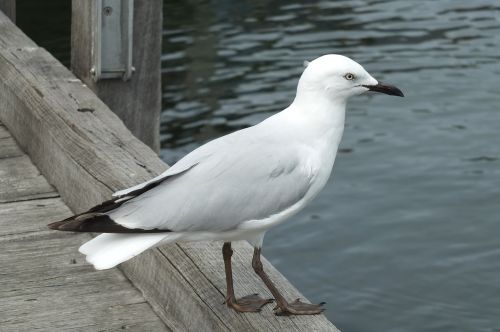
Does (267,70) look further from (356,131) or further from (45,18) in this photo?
(45,18)

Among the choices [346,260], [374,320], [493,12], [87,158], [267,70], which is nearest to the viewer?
[87,158]

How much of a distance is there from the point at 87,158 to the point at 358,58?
6.12 metres

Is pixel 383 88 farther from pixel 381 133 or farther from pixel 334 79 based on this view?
pixel 381 133

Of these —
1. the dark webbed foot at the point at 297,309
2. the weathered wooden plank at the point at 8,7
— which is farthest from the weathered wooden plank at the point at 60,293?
the weathered wooden plank at the point at 8,7

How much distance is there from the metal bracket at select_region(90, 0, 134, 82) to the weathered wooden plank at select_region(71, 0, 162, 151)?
48 millimetres

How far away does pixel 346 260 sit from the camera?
6.67 m

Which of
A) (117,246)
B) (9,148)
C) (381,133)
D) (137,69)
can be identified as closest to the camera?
(117,246)

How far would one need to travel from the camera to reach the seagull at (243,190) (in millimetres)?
3047

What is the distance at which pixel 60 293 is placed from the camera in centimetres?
371

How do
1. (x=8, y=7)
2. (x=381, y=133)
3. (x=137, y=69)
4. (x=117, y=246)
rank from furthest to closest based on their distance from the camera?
(x=381, y=133), (x=8, y=7), (x=137, y=69), (x=117, y=246)

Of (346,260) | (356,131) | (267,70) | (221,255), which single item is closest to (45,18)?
(267,70)

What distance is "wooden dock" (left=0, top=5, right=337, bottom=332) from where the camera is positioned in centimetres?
342

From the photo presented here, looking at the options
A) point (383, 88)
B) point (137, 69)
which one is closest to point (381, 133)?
point (137, 69)

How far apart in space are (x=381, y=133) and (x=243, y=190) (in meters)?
5.37
